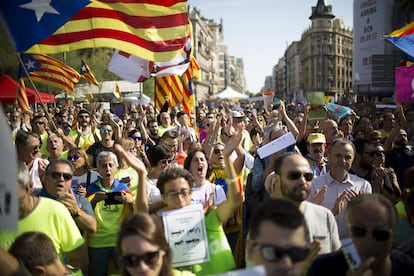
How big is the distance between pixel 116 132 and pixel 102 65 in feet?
98.6

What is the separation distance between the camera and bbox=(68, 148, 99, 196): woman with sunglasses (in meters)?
4.81

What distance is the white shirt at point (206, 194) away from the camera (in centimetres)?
416

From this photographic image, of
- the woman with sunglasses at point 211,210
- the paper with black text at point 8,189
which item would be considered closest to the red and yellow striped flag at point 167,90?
the woman with sunglasses at point 211,210

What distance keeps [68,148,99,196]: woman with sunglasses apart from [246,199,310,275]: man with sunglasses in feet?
9.18

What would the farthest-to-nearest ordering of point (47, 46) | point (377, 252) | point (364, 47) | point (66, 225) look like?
point (364, 47), point (47, 46), point (66, 225), point (377, 252)

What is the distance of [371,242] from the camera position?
248 cm

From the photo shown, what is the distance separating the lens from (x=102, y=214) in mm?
4273

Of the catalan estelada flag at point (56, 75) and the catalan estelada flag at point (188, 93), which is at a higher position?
the catalan estelada flag at point (56, 75)

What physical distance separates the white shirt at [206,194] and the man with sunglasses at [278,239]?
1.84 metres

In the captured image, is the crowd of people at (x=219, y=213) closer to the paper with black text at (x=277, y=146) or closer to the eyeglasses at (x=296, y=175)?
the eyeglasses at (x=296, y=175)

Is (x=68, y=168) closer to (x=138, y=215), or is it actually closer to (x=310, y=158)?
(x=138, y=215)

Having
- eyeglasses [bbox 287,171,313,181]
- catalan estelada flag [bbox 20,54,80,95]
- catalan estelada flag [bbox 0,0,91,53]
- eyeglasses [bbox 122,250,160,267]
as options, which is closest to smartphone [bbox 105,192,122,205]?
eyeglasses [bbox 287,171,313,181]

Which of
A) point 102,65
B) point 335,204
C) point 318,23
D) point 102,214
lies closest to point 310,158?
point 335,204

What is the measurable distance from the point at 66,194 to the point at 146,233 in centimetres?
147
